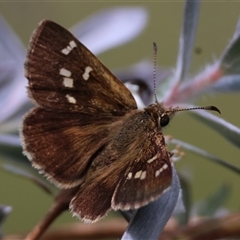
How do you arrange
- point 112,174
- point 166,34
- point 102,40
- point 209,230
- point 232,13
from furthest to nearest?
point 166,34 → point 232,13 → point 102,40 → point 209,230 → point 112,174

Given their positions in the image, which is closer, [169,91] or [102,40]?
[169,91]

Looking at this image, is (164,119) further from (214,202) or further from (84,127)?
(214,202)

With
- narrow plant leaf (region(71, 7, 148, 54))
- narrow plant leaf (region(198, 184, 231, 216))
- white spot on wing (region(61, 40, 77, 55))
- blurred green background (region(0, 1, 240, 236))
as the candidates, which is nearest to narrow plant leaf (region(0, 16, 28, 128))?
narrow plant leaf (region(71, 7, 148, 54))

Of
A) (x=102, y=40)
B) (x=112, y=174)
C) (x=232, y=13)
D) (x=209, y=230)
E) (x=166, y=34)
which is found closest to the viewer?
(x=112, y=174)

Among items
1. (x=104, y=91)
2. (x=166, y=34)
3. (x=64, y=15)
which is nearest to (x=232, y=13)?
(x=166, y=34)

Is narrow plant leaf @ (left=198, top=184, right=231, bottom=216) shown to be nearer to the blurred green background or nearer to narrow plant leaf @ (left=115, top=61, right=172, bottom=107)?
narrow plant leaf @ (left=115, top=61, right=172, bottom=107)

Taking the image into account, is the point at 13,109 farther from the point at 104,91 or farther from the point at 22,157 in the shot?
the point at 104,91

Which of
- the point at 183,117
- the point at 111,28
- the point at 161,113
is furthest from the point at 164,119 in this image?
the point at 183,117
